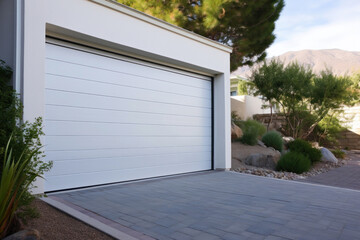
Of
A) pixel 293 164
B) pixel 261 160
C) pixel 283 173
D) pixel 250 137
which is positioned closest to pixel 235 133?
pixel 250 137

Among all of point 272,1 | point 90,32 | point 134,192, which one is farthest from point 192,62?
point 272,1

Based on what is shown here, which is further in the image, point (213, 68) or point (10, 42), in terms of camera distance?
point (213, 68)

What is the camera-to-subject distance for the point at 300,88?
12625 millimetres

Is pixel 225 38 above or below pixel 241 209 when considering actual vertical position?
above

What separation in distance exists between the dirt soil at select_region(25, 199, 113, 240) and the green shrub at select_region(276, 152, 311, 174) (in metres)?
7.20

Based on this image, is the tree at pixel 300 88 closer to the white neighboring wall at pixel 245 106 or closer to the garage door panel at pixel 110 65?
the white neighboring wall at pixel 245 106

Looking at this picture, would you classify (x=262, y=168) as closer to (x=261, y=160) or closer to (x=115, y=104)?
(x=261, y=160)

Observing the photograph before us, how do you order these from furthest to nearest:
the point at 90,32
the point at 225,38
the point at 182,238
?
the point at 225,38
the point at 90,32
the point at 182,238

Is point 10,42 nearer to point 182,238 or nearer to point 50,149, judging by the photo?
point 50,149

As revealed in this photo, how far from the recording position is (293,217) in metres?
3.53

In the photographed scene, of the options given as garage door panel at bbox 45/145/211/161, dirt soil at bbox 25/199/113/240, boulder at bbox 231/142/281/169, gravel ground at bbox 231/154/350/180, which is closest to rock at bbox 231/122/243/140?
boulder at bbox 231/142/281/169

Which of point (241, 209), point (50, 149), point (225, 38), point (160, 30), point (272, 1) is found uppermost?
point (272, 1)

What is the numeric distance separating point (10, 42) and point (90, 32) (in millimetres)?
1272

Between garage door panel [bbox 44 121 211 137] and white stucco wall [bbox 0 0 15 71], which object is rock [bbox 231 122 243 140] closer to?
garage door panel [bbox 44 121 211 137]
